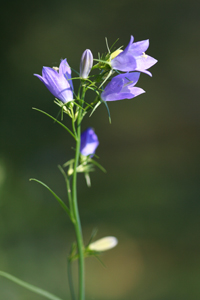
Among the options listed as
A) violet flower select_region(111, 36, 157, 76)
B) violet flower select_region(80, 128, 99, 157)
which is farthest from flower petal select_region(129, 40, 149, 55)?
violet flower select_region(80, 128, 99, 157)

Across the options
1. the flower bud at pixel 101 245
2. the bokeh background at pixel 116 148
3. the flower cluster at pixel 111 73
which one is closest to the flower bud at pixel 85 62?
the flower cluster at pixel 111 73

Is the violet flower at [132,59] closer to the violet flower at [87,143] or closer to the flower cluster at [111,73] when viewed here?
the flower cluster at [111,73]

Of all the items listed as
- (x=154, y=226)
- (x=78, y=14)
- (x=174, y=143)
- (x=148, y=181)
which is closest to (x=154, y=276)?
(x=154, y=226)

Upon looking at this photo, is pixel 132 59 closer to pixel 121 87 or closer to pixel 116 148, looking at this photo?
pixel 121 87

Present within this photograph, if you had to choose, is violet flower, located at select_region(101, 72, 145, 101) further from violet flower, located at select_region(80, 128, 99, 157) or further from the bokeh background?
the bokeh background

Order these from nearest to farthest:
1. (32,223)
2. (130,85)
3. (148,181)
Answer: (130,85) < (32,223) < (148,181)

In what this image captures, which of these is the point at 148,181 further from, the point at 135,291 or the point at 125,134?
the point at 135,291
